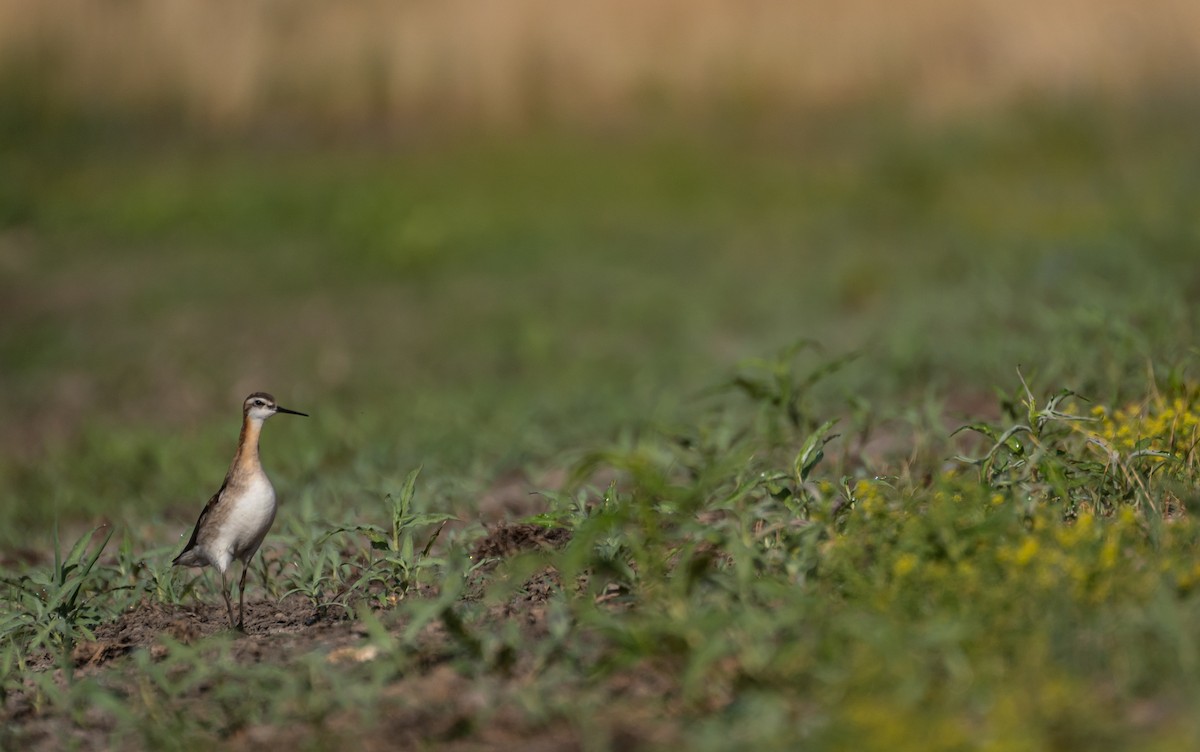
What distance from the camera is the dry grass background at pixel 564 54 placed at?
513 inches

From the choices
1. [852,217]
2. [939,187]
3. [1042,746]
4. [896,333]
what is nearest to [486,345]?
[896,333]

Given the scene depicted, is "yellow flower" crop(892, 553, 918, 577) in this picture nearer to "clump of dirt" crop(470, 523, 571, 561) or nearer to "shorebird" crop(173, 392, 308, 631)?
"clump of dirt" crop(470, 523, 571, 561)

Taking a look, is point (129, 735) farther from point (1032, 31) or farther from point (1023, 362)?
point (1032, 31)

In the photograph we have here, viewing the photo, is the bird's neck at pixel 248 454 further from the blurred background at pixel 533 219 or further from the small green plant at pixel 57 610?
the blurred background at pixel 533 219

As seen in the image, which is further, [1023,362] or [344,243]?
[344,243]

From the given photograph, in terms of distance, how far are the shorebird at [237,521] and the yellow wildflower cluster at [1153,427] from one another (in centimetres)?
210

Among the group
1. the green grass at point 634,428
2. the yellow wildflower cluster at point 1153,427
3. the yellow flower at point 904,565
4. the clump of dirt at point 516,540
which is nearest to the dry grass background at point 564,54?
the green grass at point 634,428

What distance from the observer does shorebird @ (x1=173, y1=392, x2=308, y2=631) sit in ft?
11.8

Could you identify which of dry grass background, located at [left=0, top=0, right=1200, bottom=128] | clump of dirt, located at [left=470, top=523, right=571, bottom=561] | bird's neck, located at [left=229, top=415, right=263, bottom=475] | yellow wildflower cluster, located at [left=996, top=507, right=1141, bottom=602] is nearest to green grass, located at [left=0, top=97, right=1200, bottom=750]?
yellow wildflower cluster, located at [left=996, top=507, right=1141, bottom=602]

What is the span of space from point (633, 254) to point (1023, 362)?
5542mm

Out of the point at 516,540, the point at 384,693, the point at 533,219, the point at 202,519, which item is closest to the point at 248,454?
the point at 202,519

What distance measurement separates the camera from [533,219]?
11.4 m

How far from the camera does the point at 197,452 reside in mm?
6473

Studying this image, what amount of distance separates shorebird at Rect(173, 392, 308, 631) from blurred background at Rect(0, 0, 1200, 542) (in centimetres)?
107
